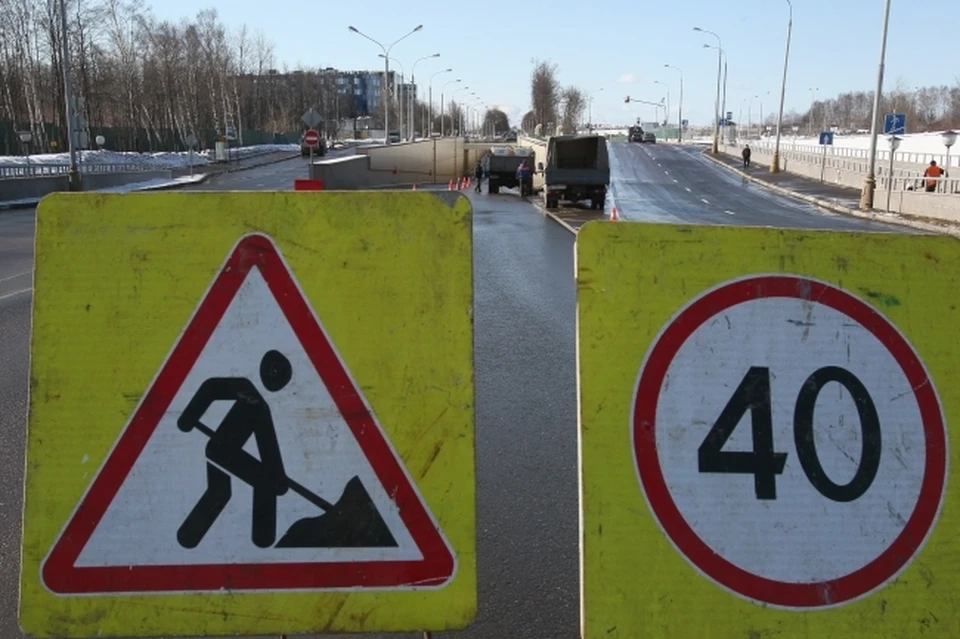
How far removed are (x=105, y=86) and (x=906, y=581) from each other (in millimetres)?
89551

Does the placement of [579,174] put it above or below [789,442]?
below

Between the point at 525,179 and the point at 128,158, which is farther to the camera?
the point at 128,158

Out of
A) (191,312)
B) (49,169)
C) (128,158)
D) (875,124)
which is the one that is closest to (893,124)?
(875,124)

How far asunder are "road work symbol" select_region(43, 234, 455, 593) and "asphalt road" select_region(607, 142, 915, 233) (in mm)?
14382

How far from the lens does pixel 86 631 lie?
89.7 inches

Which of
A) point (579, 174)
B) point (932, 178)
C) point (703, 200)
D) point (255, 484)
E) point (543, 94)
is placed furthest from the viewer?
point (543, 94)

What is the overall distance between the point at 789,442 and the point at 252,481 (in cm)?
138

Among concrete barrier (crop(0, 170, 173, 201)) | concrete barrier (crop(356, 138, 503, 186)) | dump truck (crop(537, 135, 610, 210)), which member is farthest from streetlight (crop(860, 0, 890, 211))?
concrete barrier (crop(0, 170, 173, 201))

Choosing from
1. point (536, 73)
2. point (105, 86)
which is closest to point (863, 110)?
point (536, 73)

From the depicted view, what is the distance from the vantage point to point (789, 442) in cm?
235

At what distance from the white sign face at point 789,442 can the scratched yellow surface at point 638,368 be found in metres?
0.04

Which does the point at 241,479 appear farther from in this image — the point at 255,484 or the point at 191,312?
the point at 191,312

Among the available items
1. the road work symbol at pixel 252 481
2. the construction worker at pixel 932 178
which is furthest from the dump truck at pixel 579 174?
the road work symbol at pixel 252 481

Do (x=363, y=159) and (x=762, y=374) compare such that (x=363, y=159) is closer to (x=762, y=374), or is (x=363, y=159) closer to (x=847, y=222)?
(x=847, y=222)
